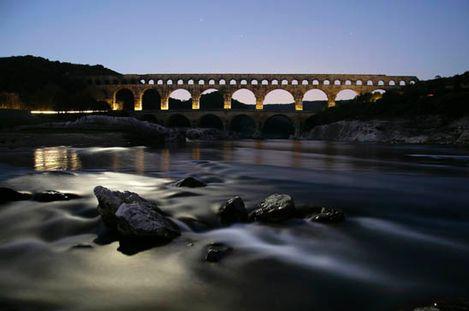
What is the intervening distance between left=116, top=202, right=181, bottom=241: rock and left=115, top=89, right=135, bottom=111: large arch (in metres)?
115

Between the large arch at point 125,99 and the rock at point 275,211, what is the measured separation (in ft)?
374

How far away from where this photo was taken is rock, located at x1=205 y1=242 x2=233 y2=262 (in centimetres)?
572

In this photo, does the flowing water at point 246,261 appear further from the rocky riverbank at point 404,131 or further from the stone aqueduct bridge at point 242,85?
the stone aqueduct bridge at point 242,85

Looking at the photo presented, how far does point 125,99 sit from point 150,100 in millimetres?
12764

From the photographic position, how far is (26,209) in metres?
8.36

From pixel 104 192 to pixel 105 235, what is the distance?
1.01m

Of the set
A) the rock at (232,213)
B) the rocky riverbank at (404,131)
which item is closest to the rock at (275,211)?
the rock at (232,213)

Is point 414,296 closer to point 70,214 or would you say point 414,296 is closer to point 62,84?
point 70,214

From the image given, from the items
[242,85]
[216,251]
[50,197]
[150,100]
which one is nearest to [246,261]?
[216,251]

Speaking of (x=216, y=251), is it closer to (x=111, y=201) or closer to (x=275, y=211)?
(x=275, y=211)

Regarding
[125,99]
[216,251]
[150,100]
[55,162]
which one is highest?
[150,100]

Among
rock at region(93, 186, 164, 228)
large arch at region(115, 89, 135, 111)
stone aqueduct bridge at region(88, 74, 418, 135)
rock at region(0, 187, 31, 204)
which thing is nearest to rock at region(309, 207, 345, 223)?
rock at region(93, 186, 164, 228)

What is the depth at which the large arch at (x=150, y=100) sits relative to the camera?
128675 mm

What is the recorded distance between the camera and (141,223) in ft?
21.0
